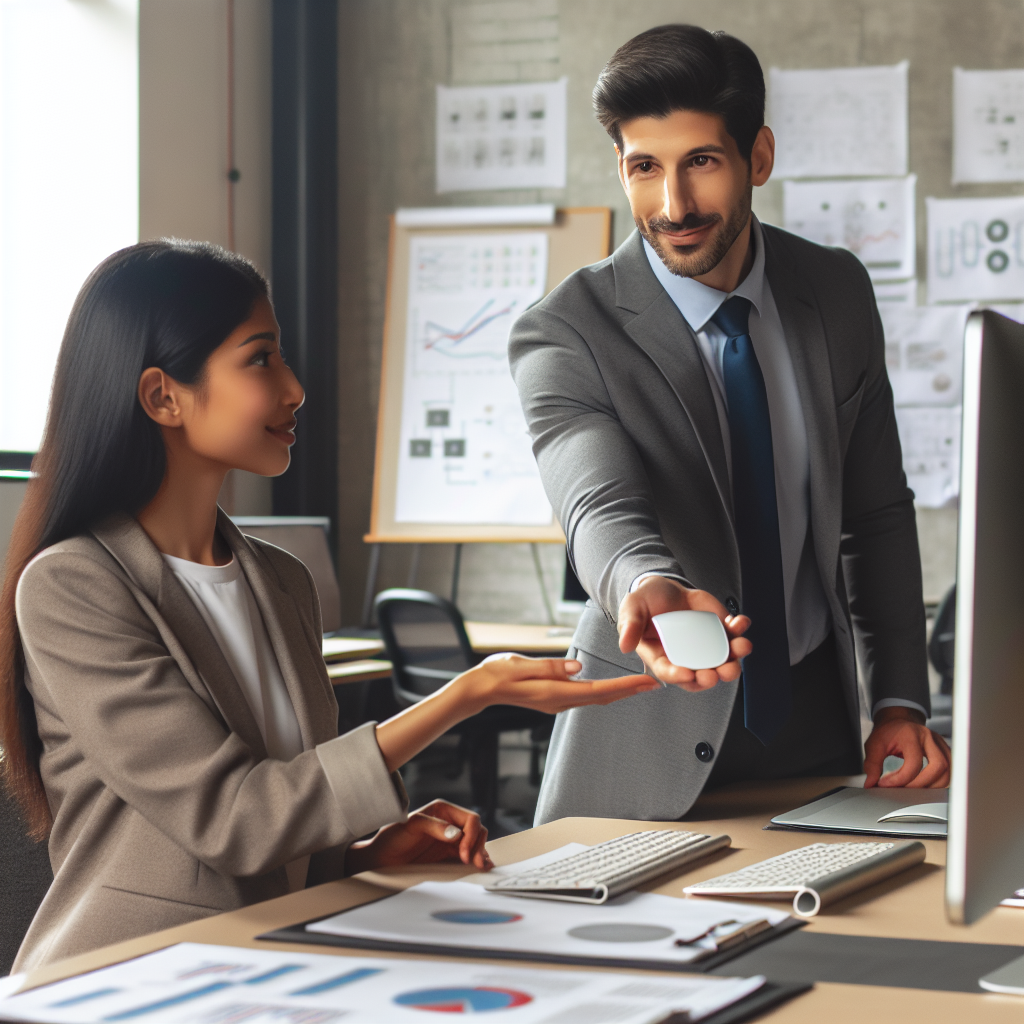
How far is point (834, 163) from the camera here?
16.0 feet

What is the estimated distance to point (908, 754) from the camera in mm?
1508

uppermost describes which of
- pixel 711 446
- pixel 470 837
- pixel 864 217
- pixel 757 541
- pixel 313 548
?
pixel 864 217

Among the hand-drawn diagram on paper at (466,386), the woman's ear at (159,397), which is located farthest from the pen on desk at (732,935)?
the hand-drawn diagram on paper at (466,386)

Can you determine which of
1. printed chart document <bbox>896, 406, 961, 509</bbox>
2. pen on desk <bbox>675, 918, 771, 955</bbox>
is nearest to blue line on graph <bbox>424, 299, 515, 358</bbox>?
printed chart document <bbox>896, 406, 961, 509</bbox>

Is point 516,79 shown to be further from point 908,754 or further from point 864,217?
point 908,754

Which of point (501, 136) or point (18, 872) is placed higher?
point (501, 136)

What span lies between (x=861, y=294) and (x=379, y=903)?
1.01 m

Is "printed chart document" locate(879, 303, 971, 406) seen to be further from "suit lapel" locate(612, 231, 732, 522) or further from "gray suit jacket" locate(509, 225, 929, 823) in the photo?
"suit lapel" locate(612, 231, 732, 522)

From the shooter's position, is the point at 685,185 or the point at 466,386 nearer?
the point at 685,185

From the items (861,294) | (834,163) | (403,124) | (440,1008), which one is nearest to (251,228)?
(403,124)

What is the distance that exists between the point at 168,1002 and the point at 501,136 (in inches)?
186

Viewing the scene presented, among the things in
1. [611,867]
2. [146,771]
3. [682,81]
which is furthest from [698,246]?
Answer: [146,771]

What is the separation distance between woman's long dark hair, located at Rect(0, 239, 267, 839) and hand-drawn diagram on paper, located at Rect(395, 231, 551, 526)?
3.52 metres

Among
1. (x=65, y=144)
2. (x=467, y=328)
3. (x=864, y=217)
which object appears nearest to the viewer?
(x=65, y=144)
